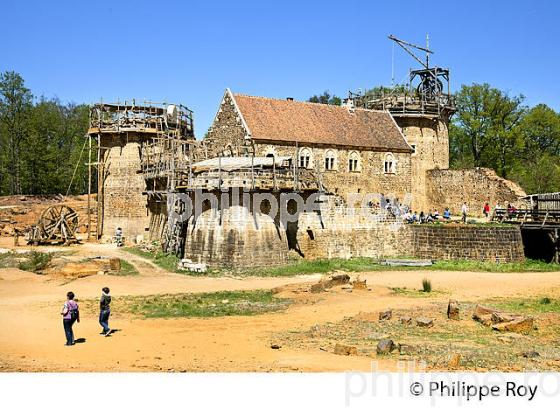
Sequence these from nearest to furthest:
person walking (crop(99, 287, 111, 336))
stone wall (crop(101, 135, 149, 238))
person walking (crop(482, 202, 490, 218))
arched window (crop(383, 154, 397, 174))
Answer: person walking (crop(99, 287, 111, 336))
person walking (crop(482, 202, 490, 218))
stone wall (crop(101, 135, 149, 238))
arched window (crop(383, 154, 397, 174))

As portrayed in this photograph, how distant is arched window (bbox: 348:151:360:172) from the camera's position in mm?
42072

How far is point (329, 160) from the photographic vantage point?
4100 cm

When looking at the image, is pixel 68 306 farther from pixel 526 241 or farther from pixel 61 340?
pixel 526 241

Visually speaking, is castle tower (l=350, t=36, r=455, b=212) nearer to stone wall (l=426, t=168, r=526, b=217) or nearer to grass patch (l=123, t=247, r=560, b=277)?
stone wall (l=426, t=168, r=526, b=217)

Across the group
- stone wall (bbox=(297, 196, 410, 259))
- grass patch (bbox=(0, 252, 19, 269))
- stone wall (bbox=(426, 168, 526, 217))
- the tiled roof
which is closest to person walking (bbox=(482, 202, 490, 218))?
stone wall (bbox=(426, 168, 526, 217))

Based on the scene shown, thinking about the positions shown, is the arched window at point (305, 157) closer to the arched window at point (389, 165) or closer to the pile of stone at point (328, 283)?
the arched window at point (389, 165)

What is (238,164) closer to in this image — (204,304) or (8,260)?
(204,304)

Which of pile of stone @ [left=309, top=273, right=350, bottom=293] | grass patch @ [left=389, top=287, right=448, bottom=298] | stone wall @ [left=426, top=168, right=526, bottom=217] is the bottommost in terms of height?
grass patch @ [left=389, top=287, right=448, bottom=298]

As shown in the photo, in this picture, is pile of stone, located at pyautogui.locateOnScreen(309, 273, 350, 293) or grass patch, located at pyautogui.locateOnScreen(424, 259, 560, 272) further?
grass patch, located at pyautogui.locateOnScreen(424, 259, 560, 272)

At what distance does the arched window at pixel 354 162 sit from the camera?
138ft

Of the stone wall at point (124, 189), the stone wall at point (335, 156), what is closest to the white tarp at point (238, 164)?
the stone wall at point (335, 156)

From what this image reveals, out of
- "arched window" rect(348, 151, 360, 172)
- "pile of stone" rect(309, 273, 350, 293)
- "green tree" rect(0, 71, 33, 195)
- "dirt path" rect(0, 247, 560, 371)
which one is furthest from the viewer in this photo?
"green tree" rect(0, 71, 33, 195)

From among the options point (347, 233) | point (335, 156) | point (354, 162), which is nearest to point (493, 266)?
point (347, 233)

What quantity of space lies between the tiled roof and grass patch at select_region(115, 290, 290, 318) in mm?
16106
